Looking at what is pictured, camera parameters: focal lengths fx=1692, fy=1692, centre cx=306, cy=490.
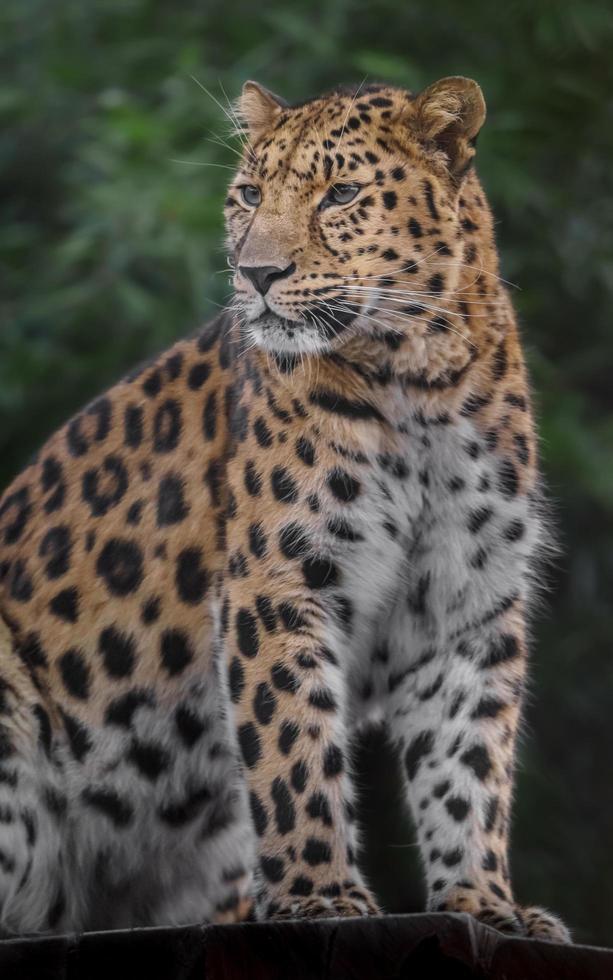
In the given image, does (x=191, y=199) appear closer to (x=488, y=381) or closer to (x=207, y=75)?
(x=207, y=75)

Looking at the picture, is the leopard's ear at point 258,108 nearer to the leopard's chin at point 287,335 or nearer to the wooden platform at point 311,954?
the leopard's chin at point 287,335

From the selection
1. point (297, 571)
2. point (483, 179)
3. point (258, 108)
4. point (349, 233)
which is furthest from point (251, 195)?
point (483, 179)

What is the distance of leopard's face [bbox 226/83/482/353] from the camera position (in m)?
4.88

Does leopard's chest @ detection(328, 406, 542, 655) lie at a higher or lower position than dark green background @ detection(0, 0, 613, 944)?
lower

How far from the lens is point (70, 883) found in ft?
18.6

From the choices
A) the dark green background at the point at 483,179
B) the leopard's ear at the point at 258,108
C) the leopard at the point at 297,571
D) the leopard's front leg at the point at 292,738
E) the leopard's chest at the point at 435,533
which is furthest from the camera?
the dark green background at the point at 483,179

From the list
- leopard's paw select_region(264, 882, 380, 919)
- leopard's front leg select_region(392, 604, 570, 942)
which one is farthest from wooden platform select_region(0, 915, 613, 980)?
leopard's front leg select_region(392, 604, 570, 942)

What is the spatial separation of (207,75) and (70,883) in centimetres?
680

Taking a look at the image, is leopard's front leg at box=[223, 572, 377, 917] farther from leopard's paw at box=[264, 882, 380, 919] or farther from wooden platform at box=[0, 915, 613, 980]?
wooden platform at box=[0, 915, 613, 980]

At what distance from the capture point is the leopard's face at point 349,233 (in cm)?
488

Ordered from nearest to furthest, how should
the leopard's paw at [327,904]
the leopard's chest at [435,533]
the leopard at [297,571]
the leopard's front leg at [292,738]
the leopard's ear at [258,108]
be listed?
the leopard's paw at [327,904] < the leopard's front leg at [292,738] < the leopard at [297,571] < the leopard's chest at [435,533] < the leopard's ear at [258,108]

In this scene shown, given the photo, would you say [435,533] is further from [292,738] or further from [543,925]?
[543,925]

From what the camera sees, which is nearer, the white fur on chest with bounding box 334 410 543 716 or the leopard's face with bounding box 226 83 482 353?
the leopard's face with bounding box 226 83 482 353

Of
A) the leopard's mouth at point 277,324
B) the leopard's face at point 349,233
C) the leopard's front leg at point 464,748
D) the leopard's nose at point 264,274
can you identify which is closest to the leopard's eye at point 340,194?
the leopard's face at point 349,233
